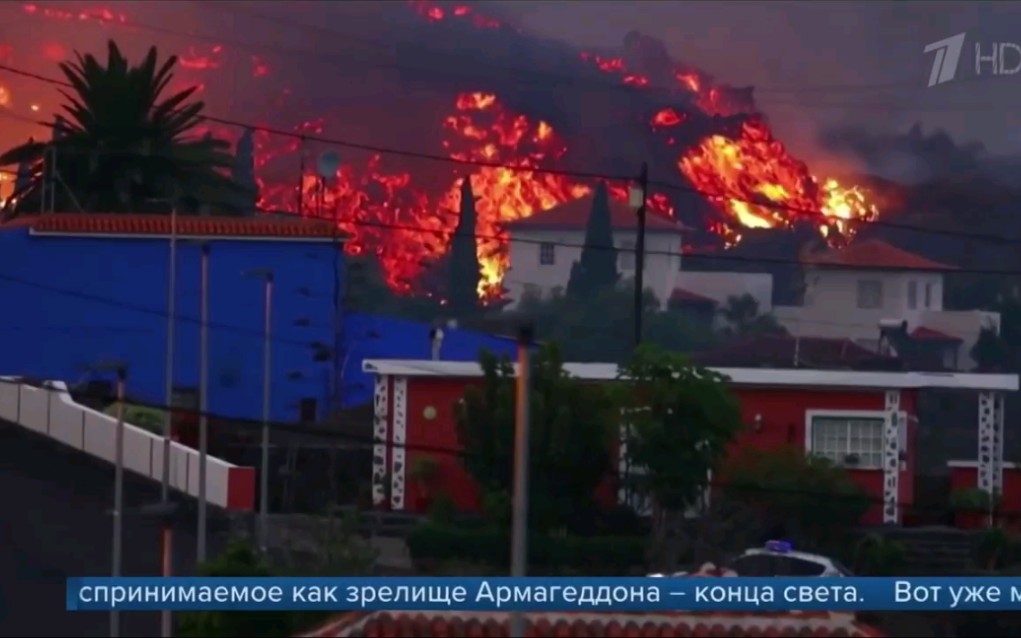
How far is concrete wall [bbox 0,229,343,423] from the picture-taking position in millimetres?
17766

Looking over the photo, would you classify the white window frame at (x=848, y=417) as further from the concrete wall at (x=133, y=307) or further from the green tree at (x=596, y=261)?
the green tree at (x=596, y=261)

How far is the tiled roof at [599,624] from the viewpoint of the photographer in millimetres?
8250

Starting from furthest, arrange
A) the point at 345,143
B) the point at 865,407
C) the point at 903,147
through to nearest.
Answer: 1. the point at 903,147
2. the point at 345,143
3. the point at 865,407

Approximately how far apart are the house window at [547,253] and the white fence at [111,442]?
21.6 meters

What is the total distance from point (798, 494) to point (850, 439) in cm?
166

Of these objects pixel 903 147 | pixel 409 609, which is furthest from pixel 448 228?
pixel 409 609

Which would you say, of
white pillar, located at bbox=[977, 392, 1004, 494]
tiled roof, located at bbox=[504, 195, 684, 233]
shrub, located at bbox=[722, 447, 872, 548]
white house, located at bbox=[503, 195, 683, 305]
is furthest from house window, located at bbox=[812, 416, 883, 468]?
tiled roof, located at bbox=[504, 195, 684, 233]

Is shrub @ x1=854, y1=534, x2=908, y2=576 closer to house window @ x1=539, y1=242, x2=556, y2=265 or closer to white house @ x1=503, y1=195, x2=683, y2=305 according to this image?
white house @ x1=503, y1=195, x2=683, y2=305

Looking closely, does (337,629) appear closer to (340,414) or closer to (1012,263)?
(340,414)

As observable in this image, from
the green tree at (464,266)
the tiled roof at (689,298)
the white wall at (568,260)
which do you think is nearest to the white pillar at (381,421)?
the green tree at (464,266)

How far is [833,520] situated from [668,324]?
17638 mm

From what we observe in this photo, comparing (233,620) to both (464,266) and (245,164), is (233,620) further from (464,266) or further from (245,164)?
(464,266)

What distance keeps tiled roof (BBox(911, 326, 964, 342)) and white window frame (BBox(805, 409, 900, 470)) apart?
17.8 meters

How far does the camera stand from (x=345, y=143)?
4009 cm
